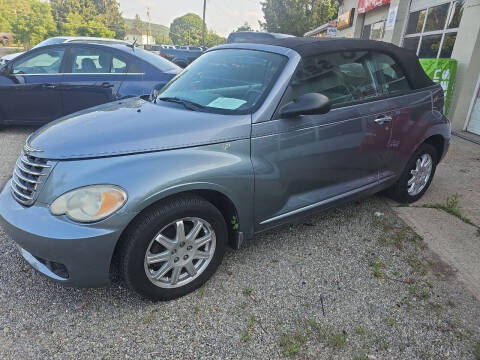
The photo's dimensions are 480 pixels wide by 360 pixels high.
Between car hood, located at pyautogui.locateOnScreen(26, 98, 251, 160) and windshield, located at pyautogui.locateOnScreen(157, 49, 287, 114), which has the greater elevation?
windshield, located at pyautogui.locateOnScreen(157, 49, 287, 114)

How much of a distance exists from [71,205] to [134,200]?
0.34 meters

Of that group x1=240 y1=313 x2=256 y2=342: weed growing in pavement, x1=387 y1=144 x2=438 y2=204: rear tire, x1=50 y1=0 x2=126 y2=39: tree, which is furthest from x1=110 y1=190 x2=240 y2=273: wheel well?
x1=50 y1=0 x2=126 y2=39: tree

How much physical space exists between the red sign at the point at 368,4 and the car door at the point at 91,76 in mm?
10601

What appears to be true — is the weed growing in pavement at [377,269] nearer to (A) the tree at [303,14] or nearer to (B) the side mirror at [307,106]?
(B) the side mirror at [307,106]

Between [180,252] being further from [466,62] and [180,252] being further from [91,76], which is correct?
[466,62]

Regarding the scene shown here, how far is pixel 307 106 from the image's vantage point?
2408 mm

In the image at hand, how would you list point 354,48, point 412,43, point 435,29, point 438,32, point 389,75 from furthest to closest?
1. point 412,43
2. point 435,29
3. point 438,32
4. point 389,75
5. point 354,48

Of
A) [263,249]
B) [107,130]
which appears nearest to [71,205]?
[107,130]

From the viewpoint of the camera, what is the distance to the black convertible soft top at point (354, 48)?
2793 mm

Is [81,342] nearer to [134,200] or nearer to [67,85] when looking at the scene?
[134,200]

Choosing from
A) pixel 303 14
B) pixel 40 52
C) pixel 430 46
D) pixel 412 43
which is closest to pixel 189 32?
pixel 303 14

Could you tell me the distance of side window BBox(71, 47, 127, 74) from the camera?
5.77 m

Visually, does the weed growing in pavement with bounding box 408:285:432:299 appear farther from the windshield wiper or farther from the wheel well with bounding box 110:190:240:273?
the windshield wiper

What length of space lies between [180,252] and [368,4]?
15650mm
